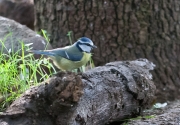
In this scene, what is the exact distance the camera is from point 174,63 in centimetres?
402

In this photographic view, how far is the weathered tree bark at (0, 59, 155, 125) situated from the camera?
217 centimetres

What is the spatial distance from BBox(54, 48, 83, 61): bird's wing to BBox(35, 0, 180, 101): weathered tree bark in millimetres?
1206

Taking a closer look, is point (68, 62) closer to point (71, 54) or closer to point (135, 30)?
point (71, 54)

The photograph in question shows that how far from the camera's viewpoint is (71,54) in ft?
9.17

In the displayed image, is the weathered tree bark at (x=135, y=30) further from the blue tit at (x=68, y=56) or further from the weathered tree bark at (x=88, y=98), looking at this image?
the blue tit at (x=68, y=56)

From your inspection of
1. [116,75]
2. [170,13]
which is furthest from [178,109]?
[170,13]

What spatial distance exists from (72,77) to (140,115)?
40.1 inches

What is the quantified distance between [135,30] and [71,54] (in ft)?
4.26

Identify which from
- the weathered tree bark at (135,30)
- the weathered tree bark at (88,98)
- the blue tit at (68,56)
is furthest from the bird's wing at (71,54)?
the weathered tree bark at (135,30)

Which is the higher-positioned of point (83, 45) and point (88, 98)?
point (83, 45)

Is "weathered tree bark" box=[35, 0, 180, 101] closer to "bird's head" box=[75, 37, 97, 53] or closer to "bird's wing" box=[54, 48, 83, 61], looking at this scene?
"bird's head" box=[75, 37, 97, 53]

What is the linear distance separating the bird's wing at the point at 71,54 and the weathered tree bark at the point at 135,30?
3.96 feet

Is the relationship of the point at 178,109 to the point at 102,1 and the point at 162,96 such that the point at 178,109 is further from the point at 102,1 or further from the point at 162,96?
the point at 102,1

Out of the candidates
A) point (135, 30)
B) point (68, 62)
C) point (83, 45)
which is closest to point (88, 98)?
point (68, 62)
